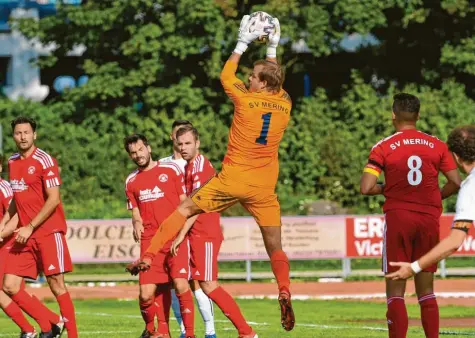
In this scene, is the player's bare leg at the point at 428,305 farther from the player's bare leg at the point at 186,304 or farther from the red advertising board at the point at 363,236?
the red advertising board at the point at 363,236

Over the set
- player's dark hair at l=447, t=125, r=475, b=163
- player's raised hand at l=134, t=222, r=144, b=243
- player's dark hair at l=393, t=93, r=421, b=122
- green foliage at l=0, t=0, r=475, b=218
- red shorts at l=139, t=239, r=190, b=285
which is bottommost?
red shorts at l=139, t=239, r=190, b=285

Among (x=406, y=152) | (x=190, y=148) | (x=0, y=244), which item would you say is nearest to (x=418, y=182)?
(x=406, y=152)

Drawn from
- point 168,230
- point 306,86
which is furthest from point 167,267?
point 306,86

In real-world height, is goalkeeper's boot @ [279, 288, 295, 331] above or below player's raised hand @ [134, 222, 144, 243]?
below

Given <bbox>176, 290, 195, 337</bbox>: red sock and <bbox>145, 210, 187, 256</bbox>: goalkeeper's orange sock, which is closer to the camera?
<bbox>145, 210, 187, 256</bbox>: goalkeeper's orange sock

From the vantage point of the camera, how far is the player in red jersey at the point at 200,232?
13555 millimetres

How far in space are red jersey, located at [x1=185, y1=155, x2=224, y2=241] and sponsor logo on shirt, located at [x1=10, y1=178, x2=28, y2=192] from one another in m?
1.70

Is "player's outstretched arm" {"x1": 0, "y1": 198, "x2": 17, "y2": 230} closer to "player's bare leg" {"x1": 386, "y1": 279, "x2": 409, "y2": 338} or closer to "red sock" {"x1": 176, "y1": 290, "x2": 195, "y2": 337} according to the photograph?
"red sock" {"x1": 176, "y1": 290, "x2": 195, "y2": 337}

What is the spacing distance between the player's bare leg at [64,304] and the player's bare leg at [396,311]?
371 centimetres

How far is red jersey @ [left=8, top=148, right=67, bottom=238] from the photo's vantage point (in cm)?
1367

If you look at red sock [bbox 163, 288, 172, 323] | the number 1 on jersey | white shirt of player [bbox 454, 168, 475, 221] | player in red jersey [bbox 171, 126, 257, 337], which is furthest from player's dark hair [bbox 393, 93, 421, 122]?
red sock [bbox 163, 288, 172, 323]

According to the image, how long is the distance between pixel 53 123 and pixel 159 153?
353cm

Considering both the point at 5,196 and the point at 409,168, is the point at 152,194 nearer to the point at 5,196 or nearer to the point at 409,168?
the point at 5,196

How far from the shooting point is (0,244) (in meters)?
15.0
